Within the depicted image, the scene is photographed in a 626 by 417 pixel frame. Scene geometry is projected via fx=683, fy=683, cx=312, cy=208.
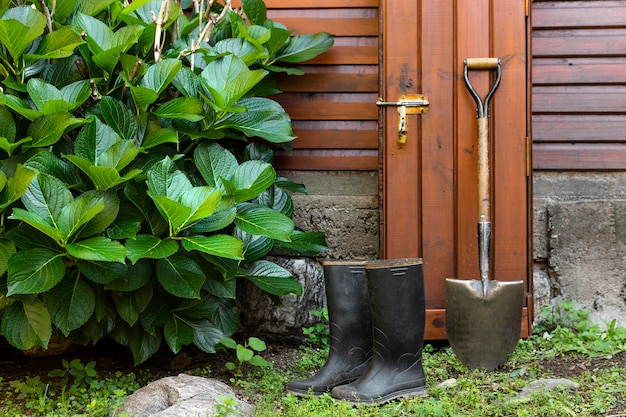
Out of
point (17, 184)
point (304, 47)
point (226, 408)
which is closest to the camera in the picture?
point (226, 408)

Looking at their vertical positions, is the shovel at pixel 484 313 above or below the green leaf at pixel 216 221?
below

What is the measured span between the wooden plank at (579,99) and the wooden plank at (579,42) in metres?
0.16

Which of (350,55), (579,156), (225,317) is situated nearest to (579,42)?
(579,156)

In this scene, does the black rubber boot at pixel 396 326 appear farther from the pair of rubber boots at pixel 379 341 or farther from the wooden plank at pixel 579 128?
the wooden plank at pixel 579 128

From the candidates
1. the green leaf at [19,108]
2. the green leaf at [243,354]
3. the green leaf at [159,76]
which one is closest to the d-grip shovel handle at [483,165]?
the green leaf at [243,354]

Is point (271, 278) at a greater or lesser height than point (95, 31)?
lesser

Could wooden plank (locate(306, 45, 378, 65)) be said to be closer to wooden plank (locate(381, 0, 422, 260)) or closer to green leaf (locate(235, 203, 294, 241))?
wooden plank (locate(381, 0, 422, 260))

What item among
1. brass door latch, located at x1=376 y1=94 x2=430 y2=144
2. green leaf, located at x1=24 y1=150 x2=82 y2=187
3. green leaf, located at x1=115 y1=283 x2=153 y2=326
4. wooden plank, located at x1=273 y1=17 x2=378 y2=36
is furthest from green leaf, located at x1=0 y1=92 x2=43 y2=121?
brass door latch, located at x1=376 y1=94 x2=430 y2=144

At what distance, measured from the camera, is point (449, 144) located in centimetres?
298

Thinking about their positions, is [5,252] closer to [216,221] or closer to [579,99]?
[216,221]

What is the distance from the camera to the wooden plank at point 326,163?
10.7 feet

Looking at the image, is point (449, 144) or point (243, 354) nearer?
point (243, 354)

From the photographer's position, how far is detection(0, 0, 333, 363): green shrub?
2234 mm

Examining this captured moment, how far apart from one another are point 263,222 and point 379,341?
2.01 feet
